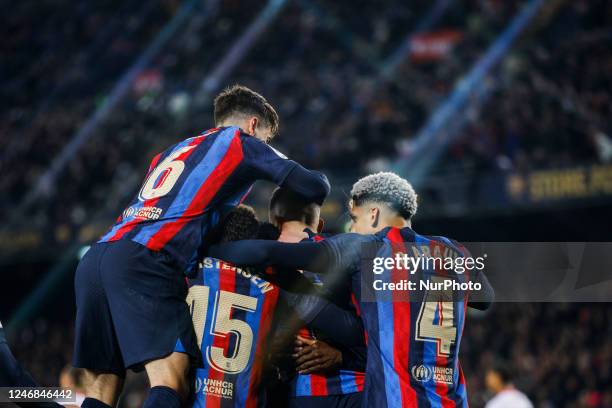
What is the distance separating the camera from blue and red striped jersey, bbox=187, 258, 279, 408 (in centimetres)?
368

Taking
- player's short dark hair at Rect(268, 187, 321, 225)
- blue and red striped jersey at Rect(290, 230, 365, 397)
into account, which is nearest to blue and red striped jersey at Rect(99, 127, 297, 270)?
player's short dark hair at Rect(268, 187, 321, 225)

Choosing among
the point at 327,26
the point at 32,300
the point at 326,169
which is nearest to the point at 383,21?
the point at 327,26

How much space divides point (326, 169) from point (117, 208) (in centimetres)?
420

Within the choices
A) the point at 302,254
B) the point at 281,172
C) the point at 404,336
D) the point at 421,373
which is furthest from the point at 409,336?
the point at 281,172

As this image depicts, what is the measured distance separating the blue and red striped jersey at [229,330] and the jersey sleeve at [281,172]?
1.40ft

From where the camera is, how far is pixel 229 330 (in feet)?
12.2

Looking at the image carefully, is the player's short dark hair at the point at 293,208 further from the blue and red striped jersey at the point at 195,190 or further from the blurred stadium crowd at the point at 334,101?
the blurred stadium crowd at the point at 334,101

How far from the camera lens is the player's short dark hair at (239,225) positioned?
12.6ft

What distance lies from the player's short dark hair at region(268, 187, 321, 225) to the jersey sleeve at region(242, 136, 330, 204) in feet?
0.78

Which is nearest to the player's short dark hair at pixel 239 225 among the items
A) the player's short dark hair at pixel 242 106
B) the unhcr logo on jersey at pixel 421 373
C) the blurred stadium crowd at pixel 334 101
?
the player's short dark hair at pixel 242 106

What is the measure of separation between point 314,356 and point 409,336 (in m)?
0.50

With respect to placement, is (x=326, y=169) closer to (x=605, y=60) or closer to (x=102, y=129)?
(x=605, y=60)

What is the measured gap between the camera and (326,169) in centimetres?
1419

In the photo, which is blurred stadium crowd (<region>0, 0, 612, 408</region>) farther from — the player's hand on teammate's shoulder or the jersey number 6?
the jersey number 6
